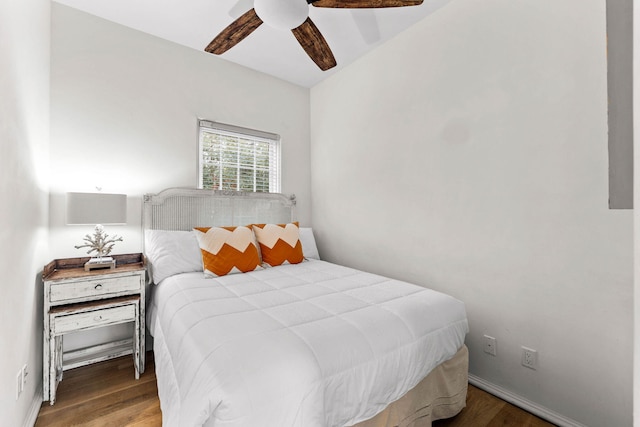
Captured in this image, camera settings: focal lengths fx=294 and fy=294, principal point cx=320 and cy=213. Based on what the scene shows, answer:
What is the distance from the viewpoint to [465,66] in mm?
2172

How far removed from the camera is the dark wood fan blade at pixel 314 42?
193 centimetres

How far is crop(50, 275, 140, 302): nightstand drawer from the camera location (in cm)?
189

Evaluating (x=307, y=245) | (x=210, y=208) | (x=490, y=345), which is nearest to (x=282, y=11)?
(x=210, y=208)

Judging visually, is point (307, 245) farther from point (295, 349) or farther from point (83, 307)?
point (295, 349)

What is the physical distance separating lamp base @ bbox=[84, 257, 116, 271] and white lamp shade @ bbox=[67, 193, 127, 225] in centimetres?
30

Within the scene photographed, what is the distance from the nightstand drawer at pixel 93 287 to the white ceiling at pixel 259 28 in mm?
2041

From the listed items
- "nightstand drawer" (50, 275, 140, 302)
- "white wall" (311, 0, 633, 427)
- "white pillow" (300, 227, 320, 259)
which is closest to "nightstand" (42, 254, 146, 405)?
"nightstand drawer" (50, 275, 140, 302)

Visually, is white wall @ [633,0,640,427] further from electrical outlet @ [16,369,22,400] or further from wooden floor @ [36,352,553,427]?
electrical outlet @ [16,369,22,400]

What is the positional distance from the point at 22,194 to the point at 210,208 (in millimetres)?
1459

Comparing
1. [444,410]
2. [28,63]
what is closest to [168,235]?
[28,63]

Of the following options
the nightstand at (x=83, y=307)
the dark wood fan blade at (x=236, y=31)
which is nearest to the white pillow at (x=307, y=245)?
the nightstand at (x=83, y=307)

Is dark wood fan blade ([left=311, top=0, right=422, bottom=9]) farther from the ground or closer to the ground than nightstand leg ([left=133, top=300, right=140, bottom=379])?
farther from the ground

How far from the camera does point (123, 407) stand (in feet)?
5.93

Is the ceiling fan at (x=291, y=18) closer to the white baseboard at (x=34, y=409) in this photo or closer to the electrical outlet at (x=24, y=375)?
the electrical outlet at (x=24, y=375)
